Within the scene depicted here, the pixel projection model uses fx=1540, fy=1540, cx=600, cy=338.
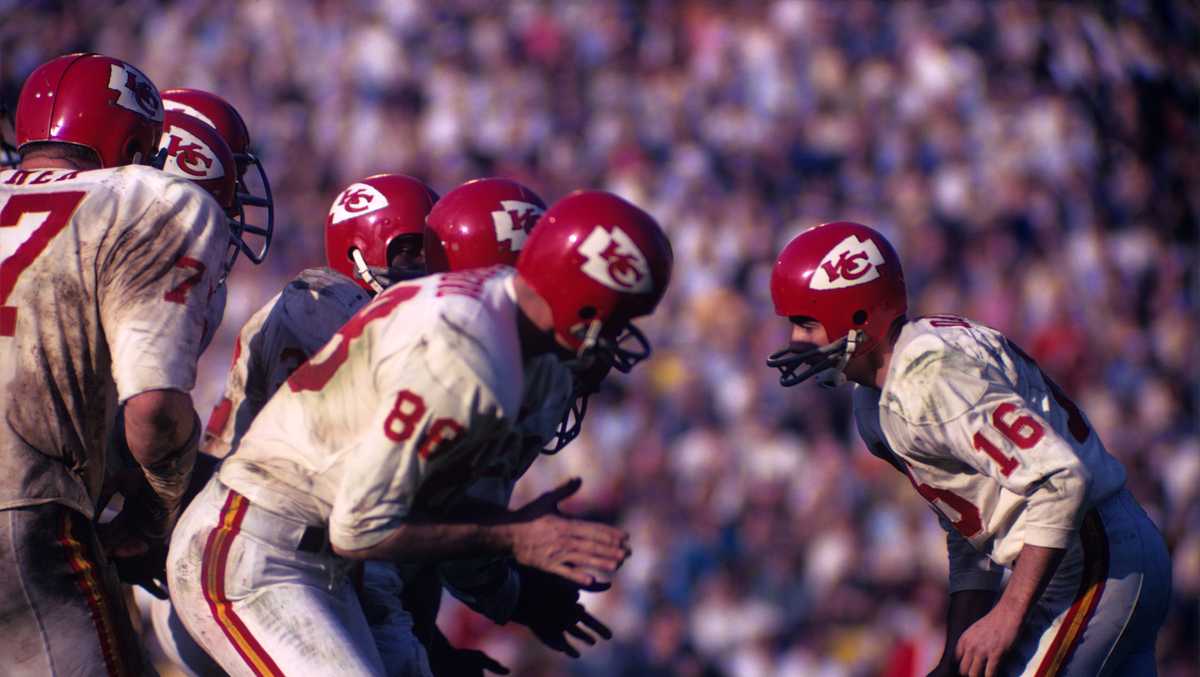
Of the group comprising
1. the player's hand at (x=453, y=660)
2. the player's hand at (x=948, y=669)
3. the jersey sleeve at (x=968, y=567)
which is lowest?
the player's hand at (x=453, y=660)

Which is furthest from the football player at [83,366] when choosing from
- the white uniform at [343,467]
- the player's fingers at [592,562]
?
the player's fingers at [592,562]

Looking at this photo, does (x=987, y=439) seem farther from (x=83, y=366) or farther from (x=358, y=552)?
(x=83, y=366)

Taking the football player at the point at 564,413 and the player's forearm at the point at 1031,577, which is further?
the football player at the point at 564,413

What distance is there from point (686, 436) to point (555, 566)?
695cm

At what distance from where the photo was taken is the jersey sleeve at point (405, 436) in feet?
12.0

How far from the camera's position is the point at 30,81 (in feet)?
14.7

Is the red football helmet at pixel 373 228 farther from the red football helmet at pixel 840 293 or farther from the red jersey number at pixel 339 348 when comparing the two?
the red jersey number at pixel 339 348

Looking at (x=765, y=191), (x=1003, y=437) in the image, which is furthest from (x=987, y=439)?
(x=765, y=191)

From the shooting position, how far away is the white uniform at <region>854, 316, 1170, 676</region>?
15.1 ft

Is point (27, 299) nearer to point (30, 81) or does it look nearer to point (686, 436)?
point (30, 81)

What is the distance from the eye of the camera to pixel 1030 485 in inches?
180

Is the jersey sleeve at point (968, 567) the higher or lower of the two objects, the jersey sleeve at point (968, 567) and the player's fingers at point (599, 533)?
the lower

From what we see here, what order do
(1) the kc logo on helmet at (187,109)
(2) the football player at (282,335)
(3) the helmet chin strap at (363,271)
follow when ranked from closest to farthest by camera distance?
(2) the football player at (282,335), (3) the helmet chin strap at (363,271), (1) the kc logo on helmet at (187,109)

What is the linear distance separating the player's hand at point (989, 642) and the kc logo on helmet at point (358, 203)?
2509 millimetres
